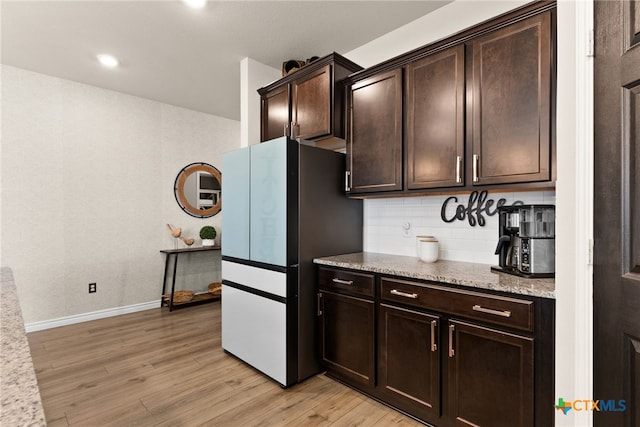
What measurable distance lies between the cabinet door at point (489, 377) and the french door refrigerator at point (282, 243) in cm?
107

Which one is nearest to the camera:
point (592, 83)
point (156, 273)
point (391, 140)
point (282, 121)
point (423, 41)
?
point (592, 83)

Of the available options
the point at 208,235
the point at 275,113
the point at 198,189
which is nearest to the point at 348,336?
the point at 275,113

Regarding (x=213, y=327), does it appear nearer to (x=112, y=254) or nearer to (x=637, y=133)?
(x=112, y=254)

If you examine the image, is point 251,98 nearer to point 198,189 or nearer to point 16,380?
point 198,189

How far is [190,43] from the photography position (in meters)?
2.93

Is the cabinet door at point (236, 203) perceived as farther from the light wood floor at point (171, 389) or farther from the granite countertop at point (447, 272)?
the light wood floor at point (171, 389)

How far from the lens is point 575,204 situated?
4.03 feet

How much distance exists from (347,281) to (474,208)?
40.1 inches

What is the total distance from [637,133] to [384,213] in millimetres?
1816

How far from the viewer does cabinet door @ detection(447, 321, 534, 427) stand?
1.51 m

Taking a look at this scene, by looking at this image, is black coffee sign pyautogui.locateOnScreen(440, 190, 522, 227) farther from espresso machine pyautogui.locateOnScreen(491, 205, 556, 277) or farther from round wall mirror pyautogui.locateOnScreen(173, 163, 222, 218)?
round wall mirror pyautogui.locateOnScreen(173, 163, 222, 218)

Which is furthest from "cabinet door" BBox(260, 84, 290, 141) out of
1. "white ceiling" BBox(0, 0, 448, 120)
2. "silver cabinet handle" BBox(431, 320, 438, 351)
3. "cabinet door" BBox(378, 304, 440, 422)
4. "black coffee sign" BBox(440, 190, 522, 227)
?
"silver cabinet handle" BBox(431, 320, 438, 351)

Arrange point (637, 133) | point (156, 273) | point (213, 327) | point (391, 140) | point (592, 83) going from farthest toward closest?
point (156, 273) < point (213, 327) < point (391, 140) < point (592, 83) < point (637, 133)

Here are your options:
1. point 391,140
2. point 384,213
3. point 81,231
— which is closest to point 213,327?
point 81,231
